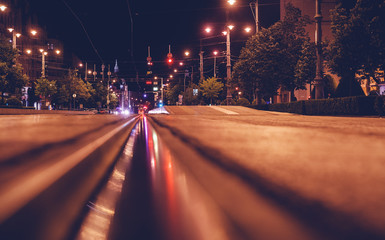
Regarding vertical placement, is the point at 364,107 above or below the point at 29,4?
below

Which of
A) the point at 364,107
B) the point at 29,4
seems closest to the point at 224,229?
the point at 364,107

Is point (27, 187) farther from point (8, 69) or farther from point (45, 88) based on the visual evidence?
point (45, 88)

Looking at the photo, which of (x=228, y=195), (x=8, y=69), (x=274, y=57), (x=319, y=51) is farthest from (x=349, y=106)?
(x=8, y=69)

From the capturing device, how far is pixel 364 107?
935 cm

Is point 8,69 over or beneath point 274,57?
beneath

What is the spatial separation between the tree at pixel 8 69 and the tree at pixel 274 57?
2047 cm

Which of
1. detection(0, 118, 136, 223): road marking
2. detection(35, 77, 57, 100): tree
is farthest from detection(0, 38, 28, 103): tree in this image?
Result: detection(0, 118, 136, 223): road marking

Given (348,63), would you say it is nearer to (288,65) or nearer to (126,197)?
(288,65)

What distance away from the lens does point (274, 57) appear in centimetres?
2127

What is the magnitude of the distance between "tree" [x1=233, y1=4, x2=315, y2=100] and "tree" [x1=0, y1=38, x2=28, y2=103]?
20466 mm

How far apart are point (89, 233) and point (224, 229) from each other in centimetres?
35

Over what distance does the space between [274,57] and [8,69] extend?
23.3m

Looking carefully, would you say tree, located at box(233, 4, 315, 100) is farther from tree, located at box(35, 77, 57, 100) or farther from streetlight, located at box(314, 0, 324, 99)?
tree, located at box(35, 77, 57, 100)

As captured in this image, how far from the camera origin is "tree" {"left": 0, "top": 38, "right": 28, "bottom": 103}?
24016 millimetres
